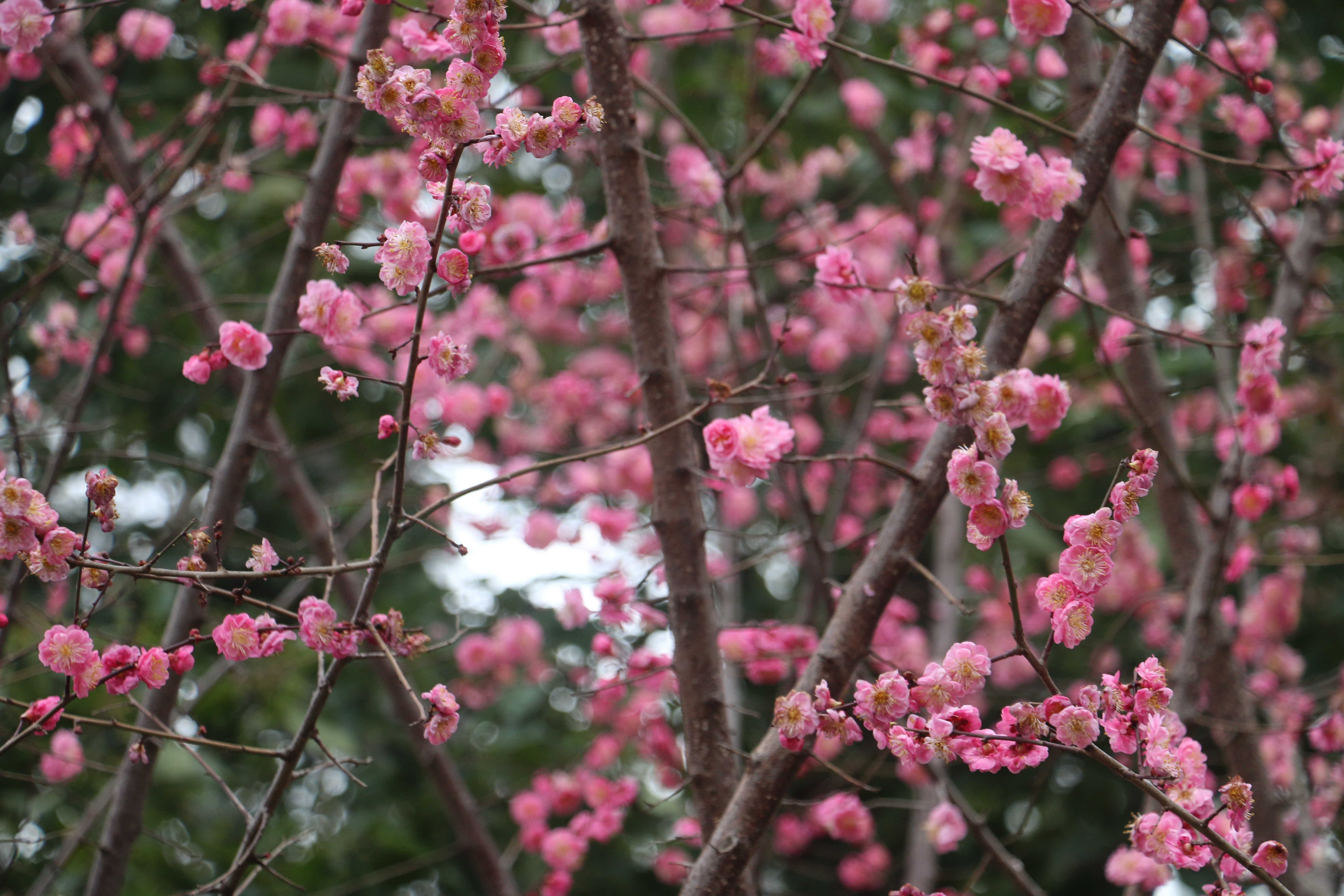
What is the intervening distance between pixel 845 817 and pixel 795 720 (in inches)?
49.7

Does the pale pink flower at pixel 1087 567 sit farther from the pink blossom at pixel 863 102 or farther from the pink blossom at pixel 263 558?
the pink blossom at pixel 863 102

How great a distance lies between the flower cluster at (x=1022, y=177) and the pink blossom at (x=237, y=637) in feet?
4.45

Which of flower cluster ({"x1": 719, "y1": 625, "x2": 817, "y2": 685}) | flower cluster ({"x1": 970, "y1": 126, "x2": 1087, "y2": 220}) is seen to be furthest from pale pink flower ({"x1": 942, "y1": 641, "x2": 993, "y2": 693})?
flower cluster ({"x1": 719, "y1": 625, "x2": 817, "y2": 685})

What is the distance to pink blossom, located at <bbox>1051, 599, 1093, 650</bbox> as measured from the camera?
134 centimetres

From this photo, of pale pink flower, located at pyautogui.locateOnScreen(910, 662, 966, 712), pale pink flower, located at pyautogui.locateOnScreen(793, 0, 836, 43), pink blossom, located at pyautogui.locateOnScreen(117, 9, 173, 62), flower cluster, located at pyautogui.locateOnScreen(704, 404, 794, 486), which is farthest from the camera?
pink blossom, located at pyautogui.locateOnScreen(117, 9, 173, 62)

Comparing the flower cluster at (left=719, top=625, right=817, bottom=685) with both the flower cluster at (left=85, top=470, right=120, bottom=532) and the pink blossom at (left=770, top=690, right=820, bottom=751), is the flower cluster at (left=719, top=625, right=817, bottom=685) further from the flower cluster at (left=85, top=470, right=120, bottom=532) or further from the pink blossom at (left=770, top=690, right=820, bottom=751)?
the flower cluster at (left=85, top=470, right=120, bottom=532)

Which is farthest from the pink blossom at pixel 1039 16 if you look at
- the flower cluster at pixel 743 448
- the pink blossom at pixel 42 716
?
the pink blossom at pixel 42 716

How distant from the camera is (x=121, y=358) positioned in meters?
4.21

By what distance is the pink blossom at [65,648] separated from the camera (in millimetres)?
1416

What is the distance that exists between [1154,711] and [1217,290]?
2647 millimetres

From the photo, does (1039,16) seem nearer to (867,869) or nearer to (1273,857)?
(1273,857)

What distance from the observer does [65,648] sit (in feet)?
4.68

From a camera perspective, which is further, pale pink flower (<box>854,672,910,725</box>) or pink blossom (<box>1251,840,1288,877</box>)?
pale pink flower (<box>854,672,910,725</box>)

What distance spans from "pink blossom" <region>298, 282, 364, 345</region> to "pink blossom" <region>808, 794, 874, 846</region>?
150 centimetres
